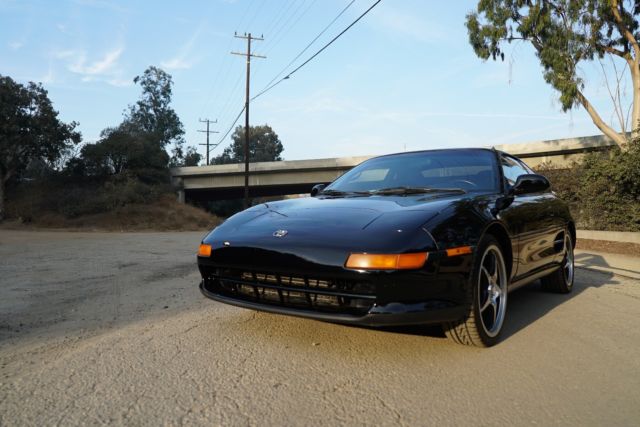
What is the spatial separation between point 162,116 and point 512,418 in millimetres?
54798

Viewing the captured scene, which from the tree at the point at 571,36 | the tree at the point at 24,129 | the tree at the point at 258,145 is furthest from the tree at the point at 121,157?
the tree at the point at 258,145

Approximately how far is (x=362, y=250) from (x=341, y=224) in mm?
356

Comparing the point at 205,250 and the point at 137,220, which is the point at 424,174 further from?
the point at 137,220

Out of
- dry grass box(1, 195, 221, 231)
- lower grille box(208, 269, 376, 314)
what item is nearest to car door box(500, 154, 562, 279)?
lower grille box(208, 269, 376, 314)

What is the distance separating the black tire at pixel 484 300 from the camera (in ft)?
9.30

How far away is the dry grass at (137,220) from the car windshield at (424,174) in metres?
23.1

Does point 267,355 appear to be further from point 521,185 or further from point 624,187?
point 624,187

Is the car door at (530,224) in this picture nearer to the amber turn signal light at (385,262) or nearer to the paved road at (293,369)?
the paved road at (293,369)

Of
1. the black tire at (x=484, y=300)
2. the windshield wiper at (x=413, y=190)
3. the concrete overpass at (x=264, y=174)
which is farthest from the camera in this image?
the concrete overpass at (x=264, y=174)

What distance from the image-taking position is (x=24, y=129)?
2562 cm

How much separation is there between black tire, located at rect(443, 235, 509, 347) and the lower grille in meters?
0.70

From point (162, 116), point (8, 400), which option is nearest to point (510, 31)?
point (8, 400)

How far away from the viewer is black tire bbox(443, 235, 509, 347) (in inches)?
112

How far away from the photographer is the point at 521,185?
3.79 metres
